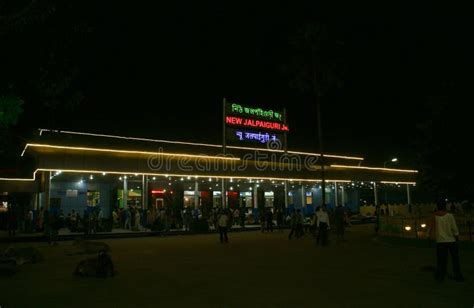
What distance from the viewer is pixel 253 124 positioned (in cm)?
3878

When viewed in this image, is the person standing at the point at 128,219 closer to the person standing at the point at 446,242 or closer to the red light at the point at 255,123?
the red light at the point at 255,123

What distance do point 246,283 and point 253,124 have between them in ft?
95.4

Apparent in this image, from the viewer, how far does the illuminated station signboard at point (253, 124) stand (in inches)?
1473

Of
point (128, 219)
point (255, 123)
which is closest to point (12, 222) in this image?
point (128, 219)

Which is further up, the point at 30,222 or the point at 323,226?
the point at 30,222

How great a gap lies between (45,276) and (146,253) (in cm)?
597

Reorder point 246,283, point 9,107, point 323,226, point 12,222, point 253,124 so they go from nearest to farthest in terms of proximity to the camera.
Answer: point 9,107 → point 246,283 → point 323,226 → point 12,222 → point 253,124

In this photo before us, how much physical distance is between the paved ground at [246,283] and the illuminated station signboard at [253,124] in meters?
22.2

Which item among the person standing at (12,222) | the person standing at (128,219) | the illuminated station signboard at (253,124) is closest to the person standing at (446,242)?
the person standing at (12,222)

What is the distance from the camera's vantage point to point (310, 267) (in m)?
12.9

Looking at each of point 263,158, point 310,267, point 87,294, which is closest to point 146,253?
point 310,267

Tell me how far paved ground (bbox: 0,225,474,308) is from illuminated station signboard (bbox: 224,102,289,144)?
2219cm

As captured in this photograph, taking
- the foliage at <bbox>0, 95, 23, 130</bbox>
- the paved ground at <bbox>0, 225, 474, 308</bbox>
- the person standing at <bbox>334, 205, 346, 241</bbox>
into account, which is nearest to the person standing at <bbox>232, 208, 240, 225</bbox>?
the person standing at <bbox>334, 205, 346, 241</bbox>

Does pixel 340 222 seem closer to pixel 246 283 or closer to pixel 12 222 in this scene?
pixel 246 283
